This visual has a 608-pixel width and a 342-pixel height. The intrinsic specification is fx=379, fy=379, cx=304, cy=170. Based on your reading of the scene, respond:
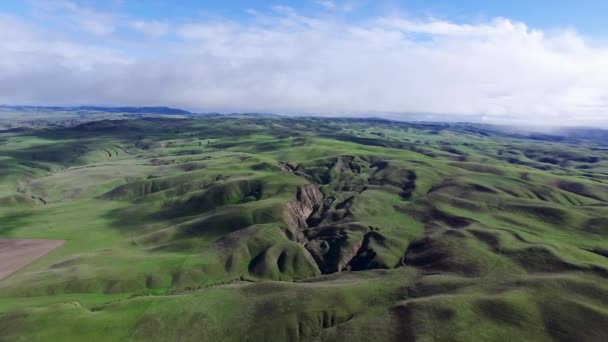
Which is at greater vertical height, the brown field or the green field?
the green field

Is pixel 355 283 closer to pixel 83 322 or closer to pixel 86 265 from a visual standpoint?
pixel 83 322

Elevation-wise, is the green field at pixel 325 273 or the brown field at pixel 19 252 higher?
the green field at pixel 325 273

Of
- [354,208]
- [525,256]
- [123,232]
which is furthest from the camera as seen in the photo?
[354,208]

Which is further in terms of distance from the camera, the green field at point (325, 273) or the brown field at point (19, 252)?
the brown field at point (19, 252)

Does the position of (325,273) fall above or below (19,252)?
above

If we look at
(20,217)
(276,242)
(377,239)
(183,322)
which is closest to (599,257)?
(377,239)

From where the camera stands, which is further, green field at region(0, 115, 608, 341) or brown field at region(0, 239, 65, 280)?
brown field at region(0, 239, 65, 280)

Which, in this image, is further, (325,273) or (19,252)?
(19,252)

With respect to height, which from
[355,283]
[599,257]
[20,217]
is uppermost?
[599,257]
